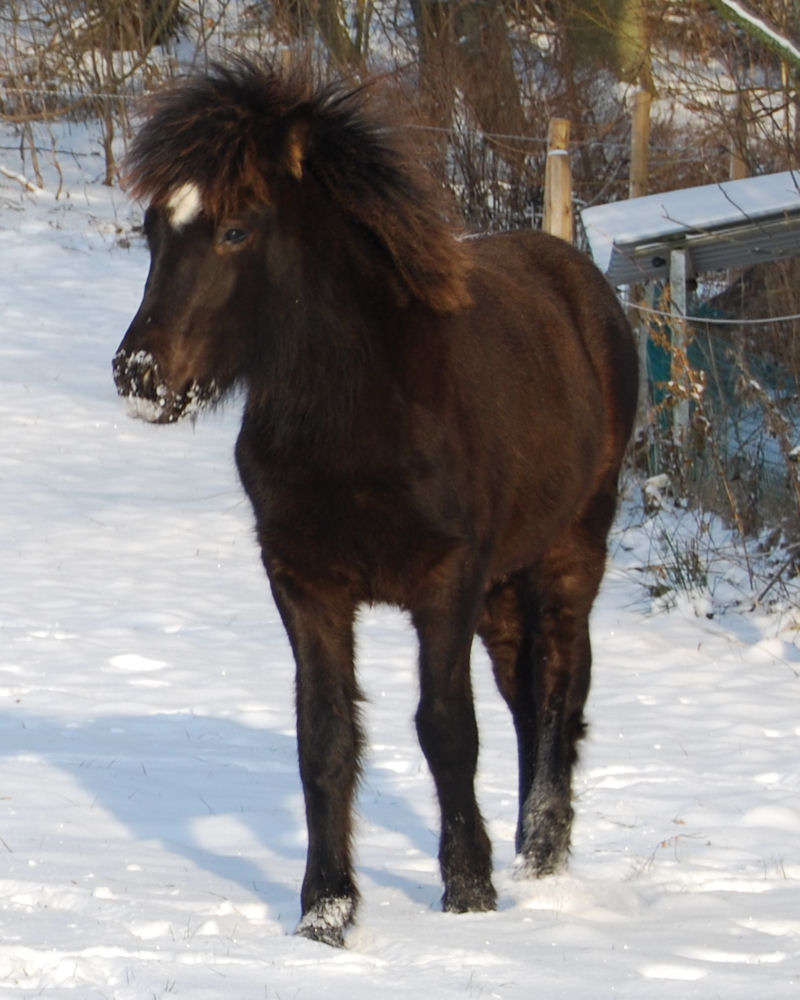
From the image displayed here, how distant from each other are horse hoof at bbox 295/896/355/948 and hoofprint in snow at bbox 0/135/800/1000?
57 mm

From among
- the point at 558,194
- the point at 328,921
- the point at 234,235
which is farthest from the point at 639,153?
the point at 328,921

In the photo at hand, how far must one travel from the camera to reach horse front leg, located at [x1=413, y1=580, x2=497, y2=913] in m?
3.77

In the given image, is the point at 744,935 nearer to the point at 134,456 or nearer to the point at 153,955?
the point at 153,955

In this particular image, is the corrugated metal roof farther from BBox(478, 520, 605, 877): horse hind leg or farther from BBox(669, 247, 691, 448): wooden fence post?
BBox(478, 520, 605, 877): horse hind leg

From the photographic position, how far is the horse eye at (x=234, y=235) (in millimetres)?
3500

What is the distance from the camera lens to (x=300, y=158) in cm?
366

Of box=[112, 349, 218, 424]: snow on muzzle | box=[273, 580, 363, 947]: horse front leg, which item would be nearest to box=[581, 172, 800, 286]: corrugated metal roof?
box=[273, 580, 363, 947]: horse front leg

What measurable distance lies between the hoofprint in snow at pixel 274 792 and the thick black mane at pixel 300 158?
803 millimetres

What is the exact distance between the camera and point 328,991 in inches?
118

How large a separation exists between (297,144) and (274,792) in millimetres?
2650

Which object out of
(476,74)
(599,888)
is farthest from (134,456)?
(599,888)

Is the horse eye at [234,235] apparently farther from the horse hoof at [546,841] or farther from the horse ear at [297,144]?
the horse hoof at [546,841]

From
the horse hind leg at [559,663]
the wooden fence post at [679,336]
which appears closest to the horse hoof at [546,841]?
the horse hind leg at [559,663]

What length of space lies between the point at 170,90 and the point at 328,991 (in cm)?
225
